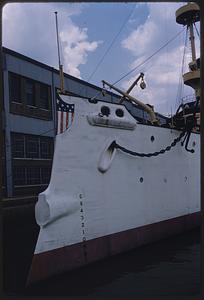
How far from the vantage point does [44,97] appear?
16.9 meters

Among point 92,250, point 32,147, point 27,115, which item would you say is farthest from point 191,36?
point 27,115

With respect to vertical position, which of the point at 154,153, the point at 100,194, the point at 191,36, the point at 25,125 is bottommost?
the point at 100,194

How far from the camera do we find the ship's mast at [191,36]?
31.5 feet

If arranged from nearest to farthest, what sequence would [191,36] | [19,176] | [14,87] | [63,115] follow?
[63,115]
[191,36]
[14,87]
[19,176]

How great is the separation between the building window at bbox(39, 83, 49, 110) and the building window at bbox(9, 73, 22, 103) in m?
0.97

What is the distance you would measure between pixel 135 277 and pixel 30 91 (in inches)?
461

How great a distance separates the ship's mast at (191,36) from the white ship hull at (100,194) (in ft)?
10.1

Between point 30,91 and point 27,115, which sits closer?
point 30,91

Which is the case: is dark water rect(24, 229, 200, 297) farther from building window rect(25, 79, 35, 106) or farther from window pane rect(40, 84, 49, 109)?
window pane rect(40, 84, 49, 109)

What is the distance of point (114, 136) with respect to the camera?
21.3ft

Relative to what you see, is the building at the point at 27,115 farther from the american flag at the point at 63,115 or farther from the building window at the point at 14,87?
the american flag at the point at 63,115

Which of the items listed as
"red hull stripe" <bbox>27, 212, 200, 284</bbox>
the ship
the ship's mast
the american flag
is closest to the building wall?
the ship's mast

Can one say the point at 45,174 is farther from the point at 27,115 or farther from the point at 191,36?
the point at 191,36

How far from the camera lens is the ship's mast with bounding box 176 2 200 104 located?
31.5 feet
